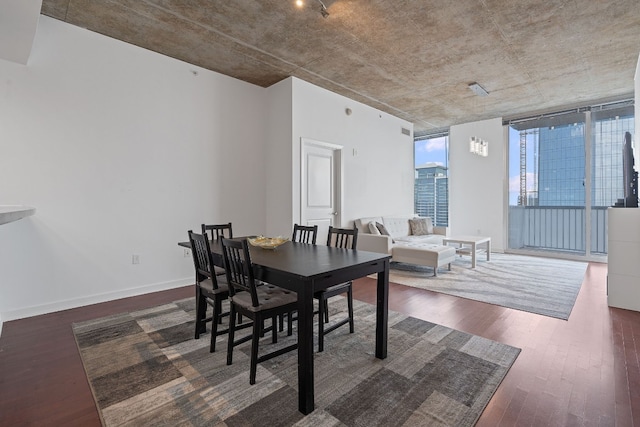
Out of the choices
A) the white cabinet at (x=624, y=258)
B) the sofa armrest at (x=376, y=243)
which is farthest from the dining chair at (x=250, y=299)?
the white cabinet at (x=624, y=258)

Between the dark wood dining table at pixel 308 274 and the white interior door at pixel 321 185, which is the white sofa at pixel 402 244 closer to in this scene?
the white interior door at pixel 321 185

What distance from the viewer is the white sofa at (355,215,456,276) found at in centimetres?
479

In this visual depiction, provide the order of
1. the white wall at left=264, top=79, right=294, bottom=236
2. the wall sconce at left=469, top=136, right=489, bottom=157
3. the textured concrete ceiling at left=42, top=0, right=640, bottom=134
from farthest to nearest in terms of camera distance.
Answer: the wall sconce at left=469, top=136, right=489, bottom=157, the white wall at left=264, top=79, right=294, bottom=236, the textured concrete ceiling at left=42, top=0, right=640, bottom=134

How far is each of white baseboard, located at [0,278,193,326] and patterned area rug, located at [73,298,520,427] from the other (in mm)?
624

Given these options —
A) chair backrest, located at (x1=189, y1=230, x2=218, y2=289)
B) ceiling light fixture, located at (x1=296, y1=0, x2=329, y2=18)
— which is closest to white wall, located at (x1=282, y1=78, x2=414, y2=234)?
ceiling light fixture, located at (x1=296, y1=0, x2=329, y2=18)

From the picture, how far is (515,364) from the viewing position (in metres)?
2.23

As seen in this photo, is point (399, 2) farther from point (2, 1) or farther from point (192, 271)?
point (192, 271)

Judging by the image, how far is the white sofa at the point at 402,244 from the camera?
4.79m

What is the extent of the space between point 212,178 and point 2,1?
2.61 m

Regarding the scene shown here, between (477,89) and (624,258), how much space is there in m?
3.23

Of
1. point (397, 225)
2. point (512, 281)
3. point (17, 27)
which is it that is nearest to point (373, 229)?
point (397, 225)

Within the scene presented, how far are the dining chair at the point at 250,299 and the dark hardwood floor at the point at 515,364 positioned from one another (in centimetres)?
89

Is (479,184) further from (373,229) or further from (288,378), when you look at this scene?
(288,378)

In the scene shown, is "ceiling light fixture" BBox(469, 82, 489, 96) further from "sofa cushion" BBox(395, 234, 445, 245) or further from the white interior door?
"sofa cushion" BBox(395, 234, 445, 245)
